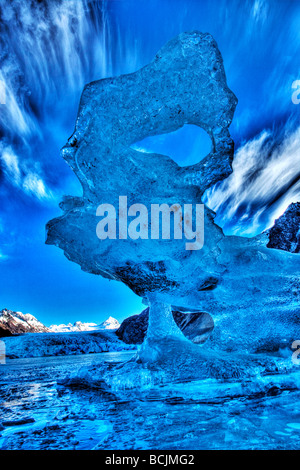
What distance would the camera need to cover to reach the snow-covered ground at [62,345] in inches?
721

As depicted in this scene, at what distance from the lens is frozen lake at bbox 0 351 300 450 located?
4.32 ft

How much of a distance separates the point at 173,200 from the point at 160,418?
7.79 feet

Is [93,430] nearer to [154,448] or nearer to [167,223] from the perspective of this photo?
[154,448]

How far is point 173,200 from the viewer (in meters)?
3.21

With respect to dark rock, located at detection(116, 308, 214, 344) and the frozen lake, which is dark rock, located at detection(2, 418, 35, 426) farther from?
dark rock, located at detection(116, 308, 214, 344)

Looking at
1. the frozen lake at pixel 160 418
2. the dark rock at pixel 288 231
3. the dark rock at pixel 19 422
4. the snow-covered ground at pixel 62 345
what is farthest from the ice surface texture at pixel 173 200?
the snow-covered ground at pixel 62 345

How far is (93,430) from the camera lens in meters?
1.55

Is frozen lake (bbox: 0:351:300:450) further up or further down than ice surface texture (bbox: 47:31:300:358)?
further down

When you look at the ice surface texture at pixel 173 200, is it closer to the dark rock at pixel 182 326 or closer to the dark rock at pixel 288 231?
the dark rock at pixel 182 326

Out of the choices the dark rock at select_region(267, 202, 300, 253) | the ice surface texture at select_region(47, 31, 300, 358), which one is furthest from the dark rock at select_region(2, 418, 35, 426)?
the dark rock at select_region(267, 202, 300, 253)

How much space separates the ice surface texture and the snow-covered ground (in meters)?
16.9
